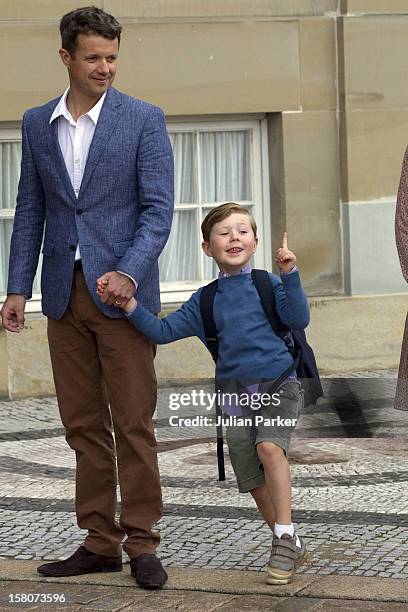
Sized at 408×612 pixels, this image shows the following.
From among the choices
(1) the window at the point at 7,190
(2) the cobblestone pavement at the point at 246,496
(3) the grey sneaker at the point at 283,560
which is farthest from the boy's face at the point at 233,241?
(1) the window at the point at 7,190

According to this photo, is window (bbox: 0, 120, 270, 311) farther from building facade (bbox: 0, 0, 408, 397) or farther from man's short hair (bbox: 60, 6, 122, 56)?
man's short hair (bbox: 60, 6, 122, 56)

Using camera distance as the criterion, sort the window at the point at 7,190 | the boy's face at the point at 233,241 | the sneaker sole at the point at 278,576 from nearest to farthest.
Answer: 1. the sneaker sole at the point at 278,576
2. the boy's face at the point at 233,241
3. the window at the point at 7,190

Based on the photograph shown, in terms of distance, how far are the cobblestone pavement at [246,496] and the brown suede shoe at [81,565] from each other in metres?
0.24

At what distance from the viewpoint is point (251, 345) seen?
5.22 metres

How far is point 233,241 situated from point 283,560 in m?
1.16

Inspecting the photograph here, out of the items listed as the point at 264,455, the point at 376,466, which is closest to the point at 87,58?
the point at 264,455

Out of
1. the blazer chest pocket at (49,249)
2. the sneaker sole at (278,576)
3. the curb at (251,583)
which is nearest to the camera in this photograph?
the curb at (251,583)

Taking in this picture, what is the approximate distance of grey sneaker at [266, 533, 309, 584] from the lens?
5188 mm

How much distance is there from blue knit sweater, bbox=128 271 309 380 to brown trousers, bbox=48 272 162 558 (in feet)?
0.32

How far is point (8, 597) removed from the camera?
5.14m

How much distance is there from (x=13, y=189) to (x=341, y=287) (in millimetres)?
2514

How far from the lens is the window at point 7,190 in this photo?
10359 mm

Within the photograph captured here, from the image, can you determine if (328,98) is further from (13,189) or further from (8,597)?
(8,597)

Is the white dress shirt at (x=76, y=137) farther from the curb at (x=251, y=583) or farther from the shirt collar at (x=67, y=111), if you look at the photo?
the curb at (x=251, y=583)
